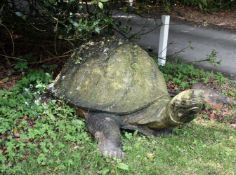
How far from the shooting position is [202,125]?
572 cm

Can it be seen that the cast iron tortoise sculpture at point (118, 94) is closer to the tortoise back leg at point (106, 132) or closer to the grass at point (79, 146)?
the tortoise back leg at point (106, 132)

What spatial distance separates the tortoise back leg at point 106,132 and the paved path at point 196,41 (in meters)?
3.22

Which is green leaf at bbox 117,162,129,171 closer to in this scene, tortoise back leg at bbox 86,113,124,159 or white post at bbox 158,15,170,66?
tortoise back leg at bbox 86,113,124,159

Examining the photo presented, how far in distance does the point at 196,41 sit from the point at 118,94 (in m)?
6.11

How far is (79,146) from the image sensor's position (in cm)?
493

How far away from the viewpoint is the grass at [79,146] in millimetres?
4527

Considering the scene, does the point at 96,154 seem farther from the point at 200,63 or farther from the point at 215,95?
the point at 200,63

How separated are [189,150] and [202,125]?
2.62 ft

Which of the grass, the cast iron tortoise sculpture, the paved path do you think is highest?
the cast iron tortoise sculpture

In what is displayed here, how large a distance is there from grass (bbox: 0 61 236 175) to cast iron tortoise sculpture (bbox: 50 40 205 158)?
14cm

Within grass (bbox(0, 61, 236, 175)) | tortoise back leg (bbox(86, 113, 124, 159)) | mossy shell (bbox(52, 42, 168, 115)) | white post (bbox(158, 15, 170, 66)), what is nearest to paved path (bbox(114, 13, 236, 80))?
white post (bbox(158, 15, 170, 66))

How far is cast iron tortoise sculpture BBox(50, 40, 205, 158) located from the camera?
4828 millimetres

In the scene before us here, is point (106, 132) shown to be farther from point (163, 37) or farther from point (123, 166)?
point (163, 37)

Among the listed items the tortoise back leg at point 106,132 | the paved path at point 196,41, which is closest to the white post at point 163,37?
the paved path at point 196,41
